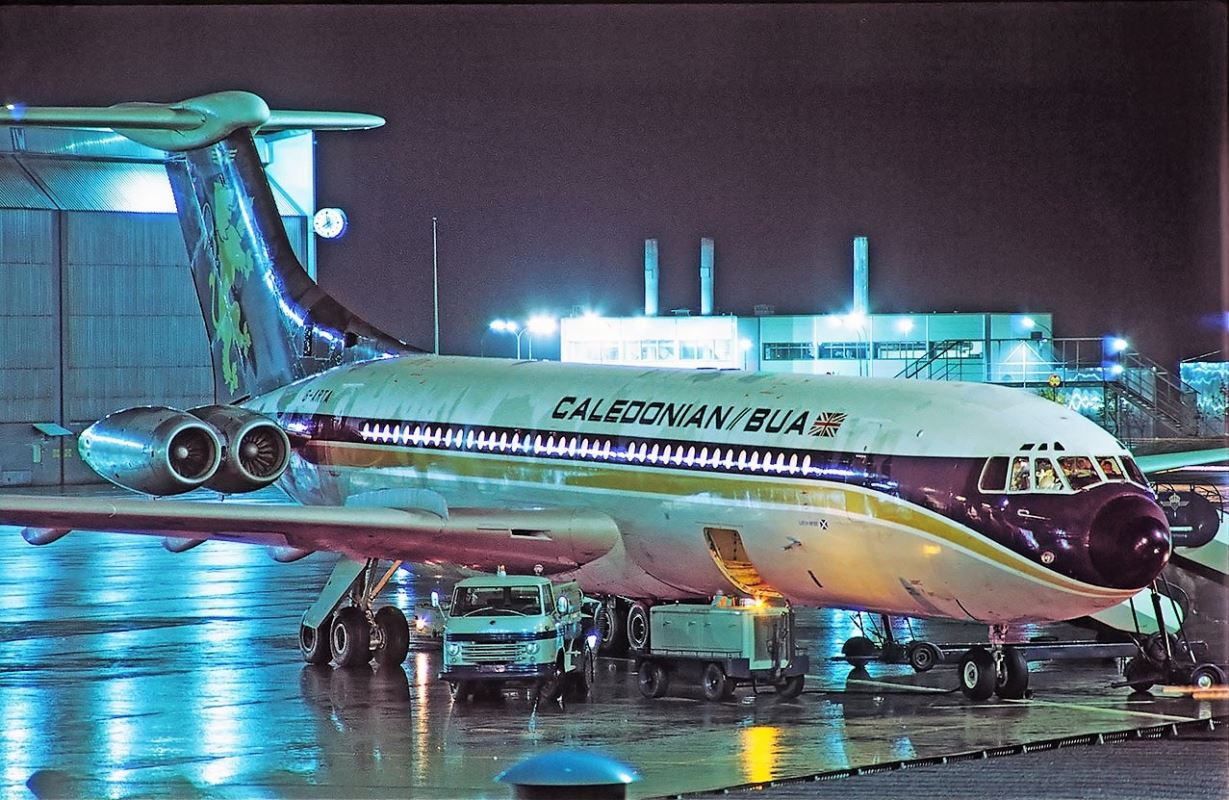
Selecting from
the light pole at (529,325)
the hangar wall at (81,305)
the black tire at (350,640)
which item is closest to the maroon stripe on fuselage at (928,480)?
the black tire at (350,640)

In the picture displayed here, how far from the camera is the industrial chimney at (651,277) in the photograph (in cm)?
10544

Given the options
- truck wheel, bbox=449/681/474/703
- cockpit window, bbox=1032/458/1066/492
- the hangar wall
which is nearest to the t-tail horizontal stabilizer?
truck wheel, bbox=449/681/474/703

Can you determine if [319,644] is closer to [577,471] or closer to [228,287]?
[577,471]

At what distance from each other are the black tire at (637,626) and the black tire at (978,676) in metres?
6.37

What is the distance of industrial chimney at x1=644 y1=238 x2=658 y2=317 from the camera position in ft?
346

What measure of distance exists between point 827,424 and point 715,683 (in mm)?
3558

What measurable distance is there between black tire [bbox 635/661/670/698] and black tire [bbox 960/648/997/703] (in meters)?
3.75

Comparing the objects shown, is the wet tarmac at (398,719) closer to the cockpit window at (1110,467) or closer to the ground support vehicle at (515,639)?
the ground support vehicle at (515,639)

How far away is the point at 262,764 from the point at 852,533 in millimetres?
7925

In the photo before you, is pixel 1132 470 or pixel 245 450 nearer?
pixel 1132 470

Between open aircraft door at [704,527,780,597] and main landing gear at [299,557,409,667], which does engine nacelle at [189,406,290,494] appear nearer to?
main landing gear at [299,557,409,667]

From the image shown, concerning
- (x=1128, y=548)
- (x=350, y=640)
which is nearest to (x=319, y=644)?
(x=350, y=640)

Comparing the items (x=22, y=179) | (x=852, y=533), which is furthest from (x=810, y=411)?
(x=22, y=179)

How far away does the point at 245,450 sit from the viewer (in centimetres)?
3142
